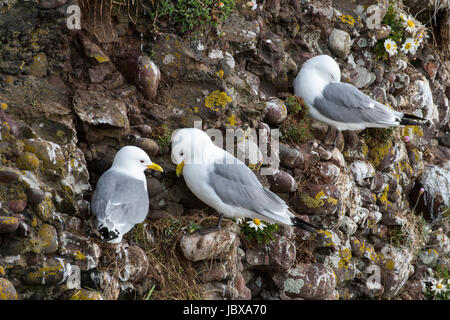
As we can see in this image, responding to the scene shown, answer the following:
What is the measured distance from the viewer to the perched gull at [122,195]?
126 inches

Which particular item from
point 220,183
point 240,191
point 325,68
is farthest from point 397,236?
point 220,183

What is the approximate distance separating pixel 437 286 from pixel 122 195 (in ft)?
12.0

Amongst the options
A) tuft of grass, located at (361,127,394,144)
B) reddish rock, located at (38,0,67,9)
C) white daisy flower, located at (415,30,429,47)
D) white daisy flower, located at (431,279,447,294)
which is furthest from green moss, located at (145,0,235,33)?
white daisy flower, located at (431,279,447,294)

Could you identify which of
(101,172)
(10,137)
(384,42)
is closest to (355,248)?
(384,42)

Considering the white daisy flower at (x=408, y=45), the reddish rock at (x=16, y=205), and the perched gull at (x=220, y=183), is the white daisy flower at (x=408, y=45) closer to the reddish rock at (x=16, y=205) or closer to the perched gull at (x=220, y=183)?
the perched gull at (x=220, y=183)

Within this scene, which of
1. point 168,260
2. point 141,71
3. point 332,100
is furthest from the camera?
point 332,100

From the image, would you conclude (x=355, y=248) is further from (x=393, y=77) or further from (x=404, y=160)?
(x=393, y=77)

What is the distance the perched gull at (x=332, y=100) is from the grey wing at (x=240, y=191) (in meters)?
1.28

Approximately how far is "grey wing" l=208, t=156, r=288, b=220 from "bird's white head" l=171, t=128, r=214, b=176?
124mm

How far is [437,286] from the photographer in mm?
5477

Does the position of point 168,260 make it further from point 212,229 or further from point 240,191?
point 240,191

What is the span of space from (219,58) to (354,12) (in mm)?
1850

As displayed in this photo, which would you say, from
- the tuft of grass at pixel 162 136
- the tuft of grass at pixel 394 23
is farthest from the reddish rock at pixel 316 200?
the tuft of grass at pixel 394 23

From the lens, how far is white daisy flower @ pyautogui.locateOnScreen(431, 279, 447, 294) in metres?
5.46
